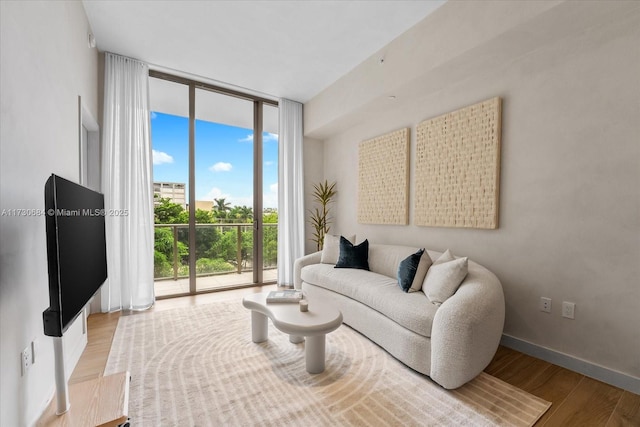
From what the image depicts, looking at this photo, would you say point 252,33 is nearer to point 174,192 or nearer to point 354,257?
point 174,192

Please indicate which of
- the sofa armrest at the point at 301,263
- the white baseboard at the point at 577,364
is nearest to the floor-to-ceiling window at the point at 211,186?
the sofa armrest at the point at 301,263

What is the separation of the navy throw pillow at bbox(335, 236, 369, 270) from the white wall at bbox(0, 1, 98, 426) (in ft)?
8.62

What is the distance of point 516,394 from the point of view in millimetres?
1841

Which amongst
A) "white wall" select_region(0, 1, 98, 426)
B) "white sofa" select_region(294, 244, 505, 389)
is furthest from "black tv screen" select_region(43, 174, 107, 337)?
"white sofa" select_region(294, 244, 505, 389)

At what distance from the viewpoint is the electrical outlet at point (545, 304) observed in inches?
90.1

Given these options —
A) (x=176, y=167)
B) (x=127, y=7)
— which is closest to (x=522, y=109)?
(x=127, y=7)

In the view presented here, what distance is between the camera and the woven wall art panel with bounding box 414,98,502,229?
2613 millimetres

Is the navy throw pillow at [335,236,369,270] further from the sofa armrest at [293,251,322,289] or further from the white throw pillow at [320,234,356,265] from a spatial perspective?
the sofa armrest at [293,251,322,289]

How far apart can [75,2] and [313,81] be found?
8.60ft

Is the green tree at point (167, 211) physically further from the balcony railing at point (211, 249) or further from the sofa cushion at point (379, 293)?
the sofa cushion at point (379, 293)

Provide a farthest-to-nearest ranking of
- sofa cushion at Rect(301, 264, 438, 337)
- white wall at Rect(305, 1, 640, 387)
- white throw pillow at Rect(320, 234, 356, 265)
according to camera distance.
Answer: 1. white throw pillow at Rect(320, 234, 356, 265)
2. sofa cushion at Rect(301, 264, 438, 337)
3. white wall at Rect(305, 1, 640, 387)

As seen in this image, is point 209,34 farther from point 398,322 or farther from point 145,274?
point 398,322

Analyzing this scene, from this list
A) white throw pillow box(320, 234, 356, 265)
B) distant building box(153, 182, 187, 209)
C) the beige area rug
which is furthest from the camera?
distant building box(153, 182, 187, 209)

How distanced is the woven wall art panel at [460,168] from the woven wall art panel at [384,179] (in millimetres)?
208
